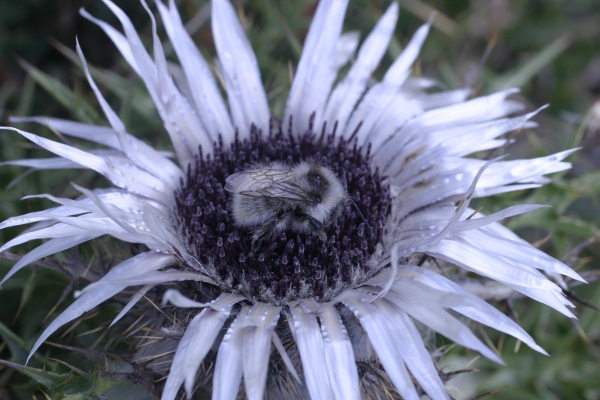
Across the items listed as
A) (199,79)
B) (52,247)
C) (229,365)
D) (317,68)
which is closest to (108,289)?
(52,247)

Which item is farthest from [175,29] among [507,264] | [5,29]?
[5,29]

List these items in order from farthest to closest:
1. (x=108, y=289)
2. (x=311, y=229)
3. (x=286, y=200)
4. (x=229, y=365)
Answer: (x=311, y=229)
(x=286, y=200)
(x=108, y=289)
(x=229, y=365)

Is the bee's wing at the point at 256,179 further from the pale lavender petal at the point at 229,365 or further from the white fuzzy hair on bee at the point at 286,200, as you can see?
the pale lavender petal at the point at 229,365

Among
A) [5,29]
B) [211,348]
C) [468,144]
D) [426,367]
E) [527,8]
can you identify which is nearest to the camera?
[426,367]

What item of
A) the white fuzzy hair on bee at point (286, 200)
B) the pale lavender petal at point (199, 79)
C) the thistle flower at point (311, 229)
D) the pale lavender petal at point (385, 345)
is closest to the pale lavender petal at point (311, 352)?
the thistle flower at point (311, 229)

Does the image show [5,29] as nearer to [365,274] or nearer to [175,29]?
[175,29]

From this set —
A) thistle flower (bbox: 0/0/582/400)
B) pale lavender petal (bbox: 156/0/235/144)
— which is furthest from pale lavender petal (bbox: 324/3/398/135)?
pale lavender petal (bbox: 156/0/235/144)

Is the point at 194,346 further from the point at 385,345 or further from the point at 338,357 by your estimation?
the point at 385,345
